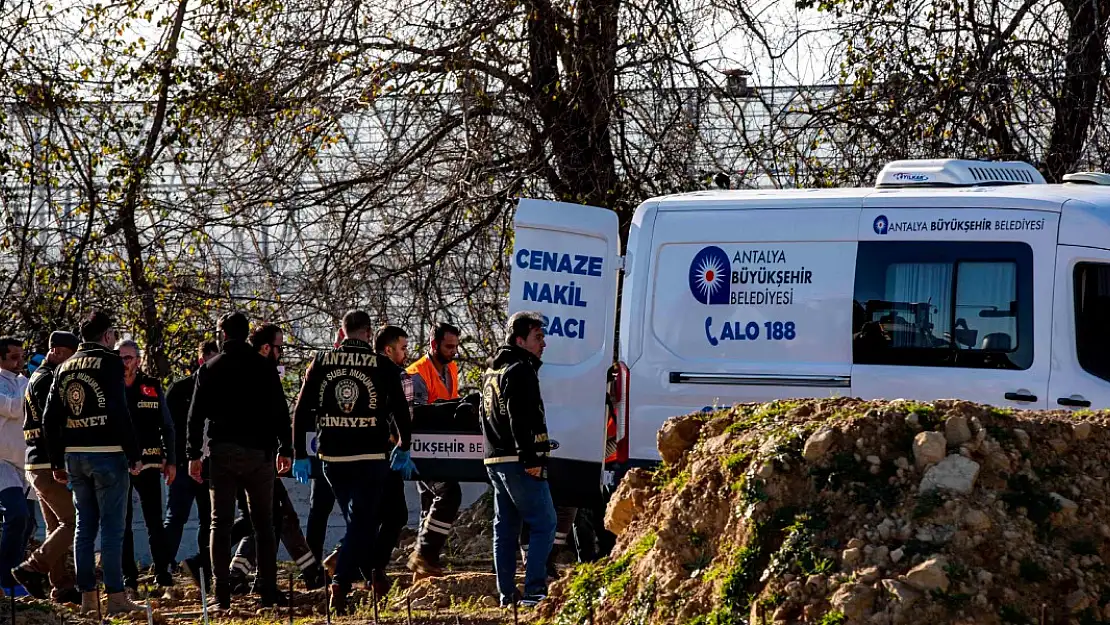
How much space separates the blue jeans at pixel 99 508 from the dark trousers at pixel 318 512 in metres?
1.31

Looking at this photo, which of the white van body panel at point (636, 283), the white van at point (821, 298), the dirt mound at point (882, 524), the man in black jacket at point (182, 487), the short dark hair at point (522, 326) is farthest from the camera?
the man in black jacket at point (182, 487)

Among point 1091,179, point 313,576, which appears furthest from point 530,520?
point 1091,179

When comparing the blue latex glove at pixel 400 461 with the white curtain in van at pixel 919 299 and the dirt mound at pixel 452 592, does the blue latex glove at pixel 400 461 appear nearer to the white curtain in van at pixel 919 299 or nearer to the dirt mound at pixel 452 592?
the dirt mound at pixel 452 592

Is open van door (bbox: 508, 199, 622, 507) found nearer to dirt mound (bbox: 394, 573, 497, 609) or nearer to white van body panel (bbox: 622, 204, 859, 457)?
white van body panel (bbox: 622, 204, 859, 457)

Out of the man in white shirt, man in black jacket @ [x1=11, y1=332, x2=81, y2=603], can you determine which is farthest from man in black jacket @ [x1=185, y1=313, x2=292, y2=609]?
the man in white shirt

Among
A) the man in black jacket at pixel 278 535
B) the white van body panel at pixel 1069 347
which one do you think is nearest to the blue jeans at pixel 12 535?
the man in black jacket at pixel 278 535

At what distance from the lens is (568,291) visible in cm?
932

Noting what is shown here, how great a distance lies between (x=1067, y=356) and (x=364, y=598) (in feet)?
14.2

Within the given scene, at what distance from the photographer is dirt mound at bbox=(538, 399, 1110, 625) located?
520cm

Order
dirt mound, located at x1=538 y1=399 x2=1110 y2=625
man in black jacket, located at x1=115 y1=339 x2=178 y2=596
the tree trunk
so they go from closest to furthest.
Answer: dirt mound, located at x1=538 y1=399 x2=1110 y2=625 → man in black jacket, located at x1=115 y1=339 x2=178 y2=596 → the tree trunk

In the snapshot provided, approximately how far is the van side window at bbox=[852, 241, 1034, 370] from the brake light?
1423mm

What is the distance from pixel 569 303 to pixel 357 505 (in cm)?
198

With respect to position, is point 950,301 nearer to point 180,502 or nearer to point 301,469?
point 301,469

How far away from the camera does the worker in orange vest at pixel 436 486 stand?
9.84 metres
